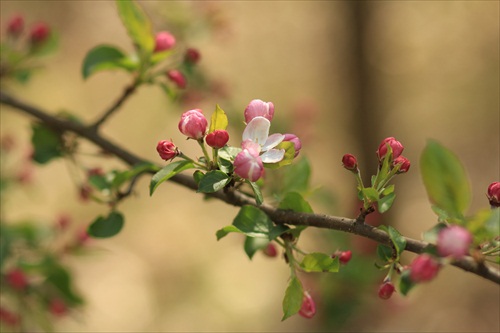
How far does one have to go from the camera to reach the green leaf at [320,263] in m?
0.57

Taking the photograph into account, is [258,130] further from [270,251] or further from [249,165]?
[270,251]

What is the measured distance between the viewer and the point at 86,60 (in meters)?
0.83

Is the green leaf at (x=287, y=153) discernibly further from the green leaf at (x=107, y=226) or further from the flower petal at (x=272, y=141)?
the green leaf at (x=107, y=226)

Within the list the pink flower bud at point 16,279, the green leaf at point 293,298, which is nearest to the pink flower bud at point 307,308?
the green leaf at point 293,298

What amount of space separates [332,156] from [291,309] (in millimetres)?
2376

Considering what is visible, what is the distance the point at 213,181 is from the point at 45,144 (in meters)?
0.46

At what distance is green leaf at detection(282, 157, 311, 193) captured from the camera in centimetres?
75

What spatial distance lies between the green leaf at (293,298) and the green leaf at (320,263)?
0.07 ft

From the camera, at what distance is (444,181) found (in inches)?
18.7

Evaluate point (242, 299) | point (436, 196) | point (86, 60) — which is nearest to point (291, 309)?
point (436, 196)

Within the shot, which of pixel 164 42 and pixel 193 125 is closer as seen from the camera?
pixel 193 125

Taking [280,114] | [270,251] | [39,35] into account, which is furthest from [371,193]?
[280,114]

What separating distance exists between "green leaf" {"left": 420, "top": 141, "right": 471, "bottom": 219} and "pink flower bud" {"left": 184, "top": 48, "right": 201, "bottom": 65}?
0.47 meters

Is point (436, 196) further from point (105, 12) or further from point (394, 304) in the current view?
point (105, 12)
